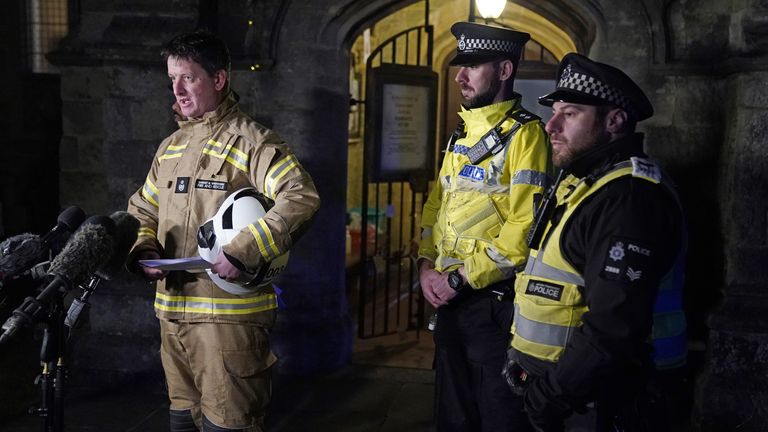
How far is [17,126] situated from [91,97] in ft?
15.1

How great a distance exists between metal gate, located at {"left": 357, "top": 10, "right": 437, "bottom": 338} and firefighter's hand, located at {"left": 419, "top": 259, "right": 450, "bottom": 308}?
2264 mm

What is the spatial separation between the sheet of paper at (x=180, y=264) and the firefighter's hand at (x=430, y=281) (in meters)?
1.07

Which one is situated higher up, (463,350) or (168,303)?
(168,303)

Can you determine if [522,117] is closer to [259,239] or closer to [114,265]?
[259,239]

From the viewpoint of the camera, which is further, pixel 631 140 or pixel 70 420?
pixel 70 420

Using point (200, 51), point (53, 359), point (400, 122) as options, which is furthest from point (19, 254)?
point (400, 122)

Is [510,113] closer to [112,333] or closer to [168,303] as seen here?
[168,303]

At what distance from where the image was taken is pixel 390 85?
6305 mm

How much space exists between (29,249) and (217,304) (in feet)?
2.72

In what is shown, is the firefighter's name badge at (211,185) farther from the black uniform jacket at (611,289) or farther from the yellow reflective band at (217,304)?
the black uniform jacket at (611,289)

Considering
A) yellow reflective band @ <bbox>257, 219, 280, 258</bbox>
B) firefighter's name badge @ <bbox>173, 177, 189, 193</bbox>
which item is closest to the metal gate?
firefighter's name badge @ <bbox>173, 177, 189, 193</bbox>

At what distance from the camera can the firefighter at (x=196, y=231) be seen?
330 centimetres

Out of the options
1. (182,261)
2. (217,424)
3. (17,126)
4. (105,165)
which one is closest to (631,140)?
(182,261)

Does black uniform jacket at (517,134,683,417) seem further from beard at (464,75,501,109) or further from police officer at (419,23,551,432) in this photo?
beard at (464,75,501,109)
